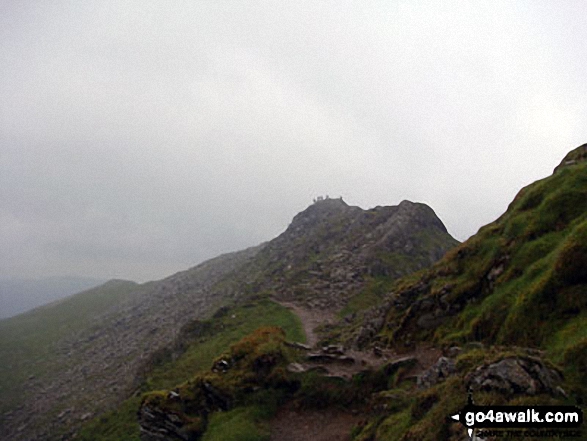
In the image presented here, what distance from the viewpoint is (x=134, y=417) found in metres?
45.4

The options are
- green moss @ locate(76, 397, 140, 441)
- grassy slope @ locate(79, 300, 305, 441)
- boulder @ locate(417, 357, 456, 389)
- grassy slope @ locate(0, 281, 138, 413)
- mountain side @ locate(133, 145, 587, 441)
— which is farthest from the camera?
grassy slope @ locate(0, 281, 138, 413)

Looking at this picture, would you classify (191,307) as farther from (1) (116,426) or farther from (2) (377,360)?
(2) (377,360)

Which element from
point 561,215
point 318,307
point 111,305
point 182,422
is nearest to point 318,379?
point 182,422

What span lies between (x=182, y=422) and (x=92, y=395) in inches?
2000

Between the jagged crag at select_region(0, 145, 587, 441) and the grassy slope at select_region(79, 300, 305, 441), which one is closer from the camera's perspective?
the jagged crag at select_region(0, 145, 587, 441)

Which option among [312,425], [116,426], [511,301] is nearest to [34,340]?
A: [116,426]

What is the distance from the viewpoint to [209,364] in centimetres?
5153

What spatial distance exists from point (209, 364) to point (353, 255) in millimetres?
46590

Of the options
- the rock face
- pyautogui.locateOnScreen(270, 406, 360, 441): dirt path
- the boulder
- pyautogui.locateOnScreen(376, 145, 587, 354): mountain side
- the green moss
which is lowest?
the green moss

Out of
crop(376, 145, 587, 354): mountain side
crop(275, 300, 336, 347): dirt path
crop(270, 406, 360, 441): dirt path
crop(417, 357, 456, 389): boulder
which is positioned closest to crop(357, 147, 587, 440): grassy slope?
crop(376, 145, 587, 354): mountain side

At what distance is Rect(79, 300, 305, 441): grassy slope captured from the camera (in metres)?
27.0

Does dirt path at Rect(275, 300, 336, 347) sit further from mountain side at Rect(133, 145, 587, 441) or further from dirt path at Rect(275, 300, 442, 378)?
dirt path at Rect(275, 300, 442, 378)

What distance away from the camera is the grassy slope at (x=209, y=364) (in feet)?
88.5

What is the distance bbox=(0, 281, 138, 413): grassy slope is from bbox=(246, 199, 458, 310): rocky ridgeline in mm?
62254
